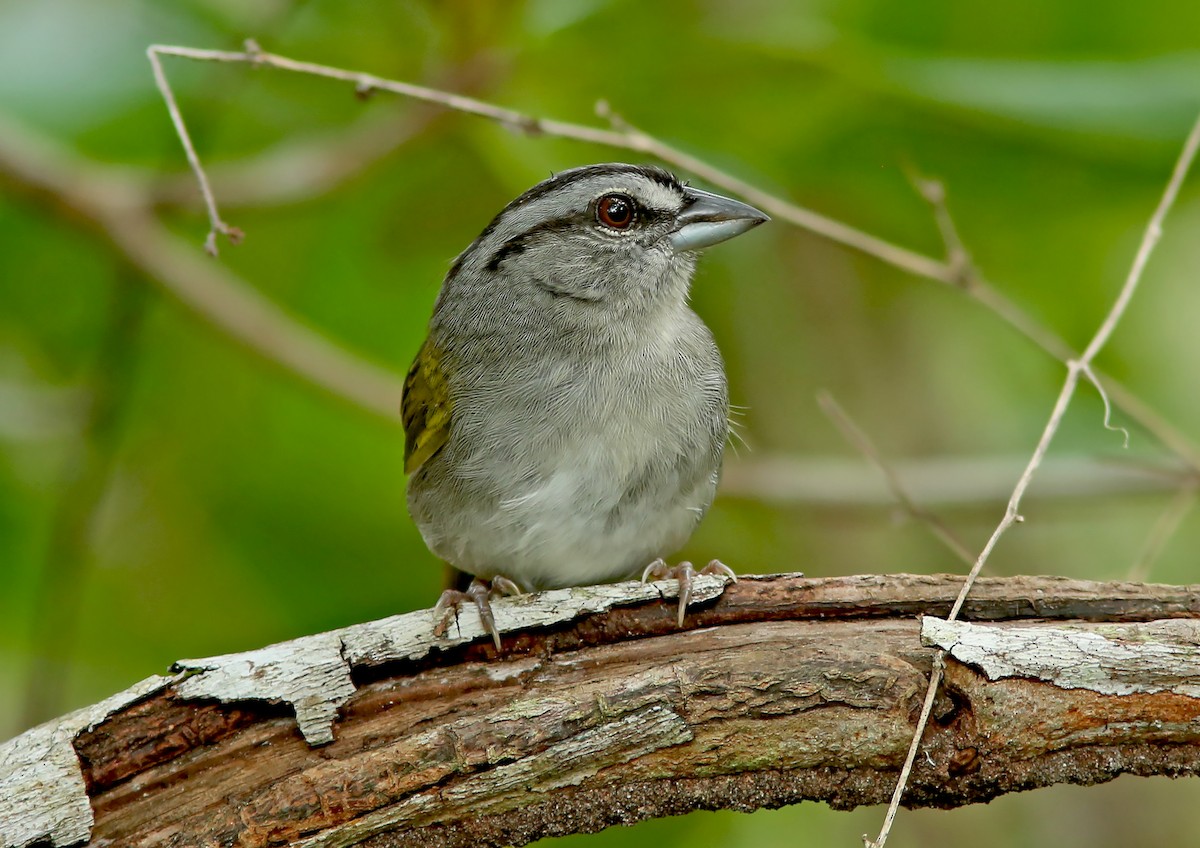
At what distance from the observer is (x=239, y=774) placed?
10.1 ft

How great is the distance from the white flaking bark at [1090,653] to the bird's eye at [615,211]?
191cm

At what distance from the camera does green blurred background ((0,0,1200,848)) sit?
5145mm

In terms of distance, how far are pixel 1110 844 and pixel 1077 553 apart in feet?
4.96

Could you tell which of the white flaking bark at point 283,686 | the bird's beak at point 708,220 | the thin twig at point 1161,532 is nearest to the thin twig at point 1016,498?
the white flaking bark at point 283,686

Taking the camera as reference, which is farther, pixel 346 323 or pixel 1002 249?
pixel 346 323

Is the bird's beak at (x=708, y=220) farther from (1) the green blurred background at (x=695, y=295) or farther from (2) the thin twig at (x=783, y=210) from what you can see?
(1) the green blurred background at (x=695, y=295)

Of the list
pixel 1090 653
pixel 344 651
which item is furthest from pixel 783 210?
pixel 344 651

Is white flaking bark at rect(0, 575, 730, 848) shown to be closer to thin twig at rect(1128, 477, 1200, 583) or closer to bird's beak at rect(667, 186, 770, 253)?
bird's beak at rect(667, 186, 770, 253)

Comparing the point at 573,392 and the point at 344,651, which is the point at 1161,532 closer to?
the point at 573,392

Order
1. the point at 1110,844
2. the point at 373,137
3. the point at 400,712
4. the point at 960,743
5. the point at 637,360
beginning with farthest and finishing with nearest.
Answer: the point at 1110,844
the point at 373,137
the point at 637,360
the point at 400,712
the point at 960,743

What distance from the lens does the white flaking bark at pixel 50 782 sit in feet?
9.78

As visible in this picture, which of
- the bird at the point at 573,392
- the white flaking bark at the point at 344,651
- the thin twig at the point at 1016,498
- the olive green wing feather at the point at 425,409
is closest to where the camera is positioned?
the thin twig at the point at 1016,498

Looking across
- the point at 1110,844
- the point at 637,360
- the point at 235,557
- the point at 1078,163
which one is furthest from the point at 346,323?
the point at 1110,844

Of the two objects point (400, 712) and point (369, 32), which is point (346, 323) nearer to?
point (369, 32)
